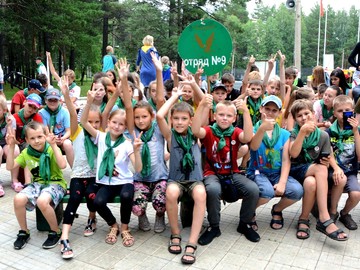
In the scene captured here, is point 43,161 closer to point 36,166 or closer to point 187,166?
point 36,166

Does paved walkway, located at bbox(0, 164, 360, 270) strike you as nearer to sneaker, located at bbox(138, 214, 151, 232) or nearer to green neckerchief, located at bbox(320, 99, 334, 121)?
sneaker, located at bbox(138, 214, 151, 232)

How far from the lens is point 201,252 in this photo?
11.3 ft

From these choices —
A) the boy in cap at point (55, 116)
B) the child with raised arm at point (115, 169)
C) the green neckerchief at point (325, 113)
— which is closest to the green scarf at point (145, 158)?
the child with raised arm at point (115, 169)

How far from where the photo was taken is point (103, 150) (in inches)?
149

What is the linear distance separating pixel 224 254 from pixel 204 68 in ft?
6.90

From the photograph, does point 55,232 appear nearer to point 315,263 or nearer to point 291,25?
point 315,263

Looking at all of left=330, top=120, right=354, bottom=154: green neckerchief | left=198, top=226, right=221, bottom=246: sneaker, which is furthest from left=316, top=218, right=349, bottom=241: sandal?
left=198, top=226, right=221, bottom=246: sneaker

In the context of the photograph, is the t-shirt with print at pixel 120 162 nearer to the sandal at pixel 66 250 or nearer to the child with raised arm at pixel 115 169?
the child with raised arm at pixel 115 169

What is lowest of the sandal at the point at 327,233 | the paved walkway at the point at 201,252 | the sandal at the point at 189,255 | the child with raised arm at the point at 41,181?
the paved walkway at the point at 201,252

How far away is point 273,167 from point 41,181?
2433mm

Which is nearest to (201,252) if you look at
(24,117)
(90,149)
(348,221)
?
(90,149)

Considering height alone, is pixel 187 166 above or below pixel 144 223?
above

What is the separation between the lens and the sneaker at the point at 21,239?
3.54 meters

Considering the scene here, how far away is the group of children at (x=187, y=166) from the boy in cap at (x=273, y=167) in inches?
0.4
